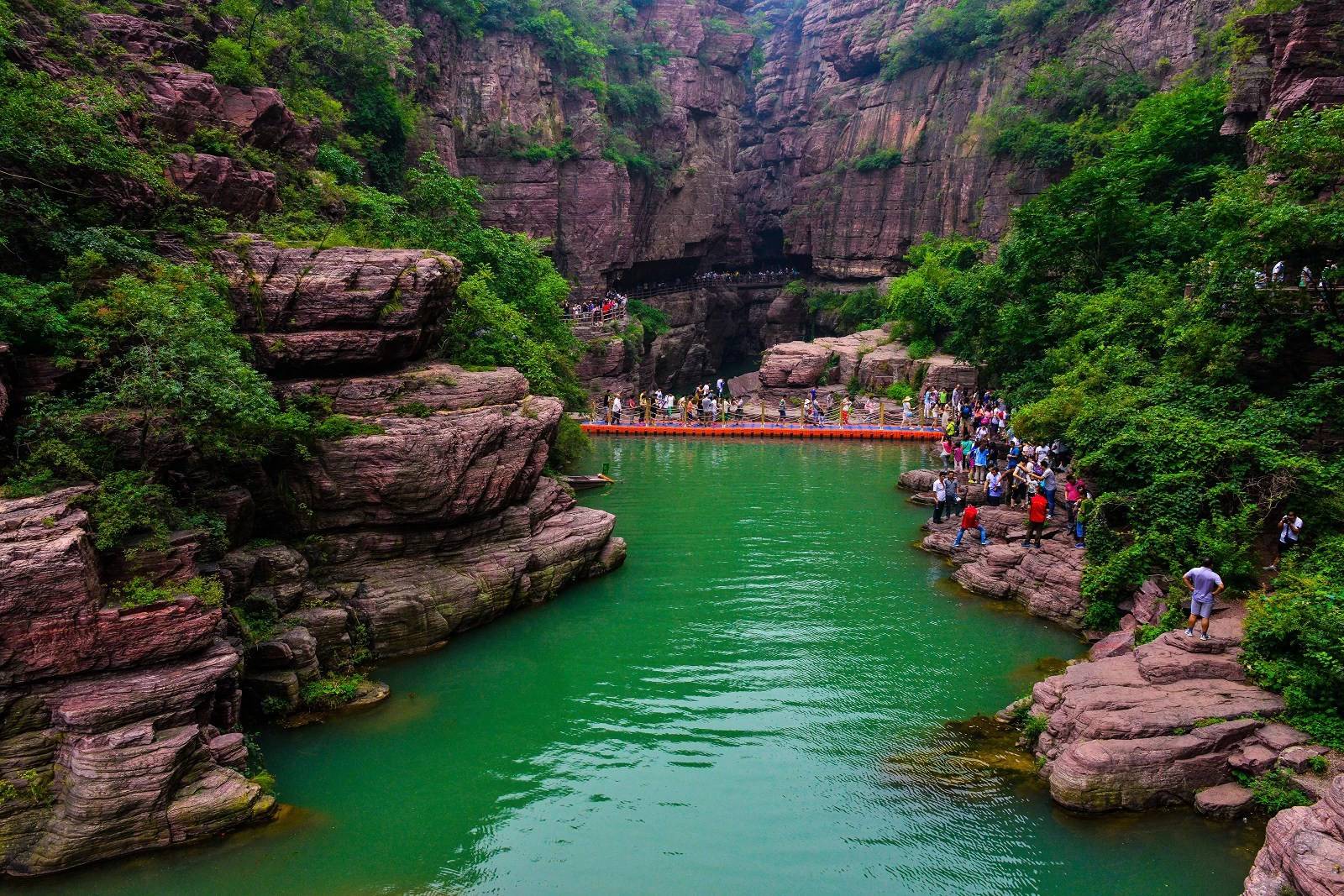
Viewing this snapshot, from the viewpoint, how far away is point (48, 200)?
1232cm

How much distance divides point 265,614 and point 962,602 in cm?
1258

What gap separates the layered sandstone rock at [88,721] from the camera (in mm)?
8594

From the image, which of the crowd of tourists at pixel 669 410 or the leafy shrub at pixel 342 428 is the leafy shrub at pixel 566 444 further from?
the crowd of tourists at pixel 669 410

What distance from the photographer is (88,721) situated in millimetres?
8828

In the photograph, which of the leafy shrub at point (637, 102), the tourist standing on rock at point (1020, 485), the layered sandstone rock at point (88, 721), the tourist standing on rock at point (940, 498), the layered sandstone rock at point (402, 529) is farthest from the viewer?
the leafy shrub at point (637, 102)

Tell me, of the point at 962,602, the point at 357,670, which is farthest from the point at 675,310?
the point at 357,670

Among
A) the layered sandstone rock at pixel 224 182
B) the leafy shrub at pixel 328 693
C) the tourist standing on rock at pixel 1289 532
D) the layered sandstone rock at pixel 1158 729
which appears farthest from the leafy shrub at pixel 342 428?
the tourist standing on rock at pixel 1289 532

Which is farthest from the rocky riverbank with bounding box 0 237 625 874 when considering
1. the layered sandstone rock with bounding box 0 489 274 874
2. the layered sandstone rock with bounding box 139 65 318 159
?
the layered sandstone rock with bounding box 139 65 318 159

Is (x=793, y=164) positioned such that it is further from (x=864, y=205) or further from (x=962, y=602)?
(x=962, y=602)

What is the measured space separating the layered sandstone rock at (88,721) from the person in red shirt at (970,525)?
1474cm

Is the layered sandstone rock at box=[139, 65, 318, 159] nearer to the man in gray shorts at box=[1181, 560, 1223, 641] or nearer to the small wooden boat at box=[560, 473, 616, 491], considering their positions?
the small wooden boat at box=[560, 473, 616, 491]

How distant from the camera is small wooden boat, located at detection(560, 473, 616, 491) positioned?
25891 mm

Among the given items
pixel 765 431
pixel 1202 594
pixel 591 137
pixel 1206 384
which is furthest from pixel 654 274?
pixel 1202 594

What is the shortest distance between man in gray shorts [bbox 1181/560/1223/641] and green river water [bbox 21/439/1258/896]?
2.59 m
